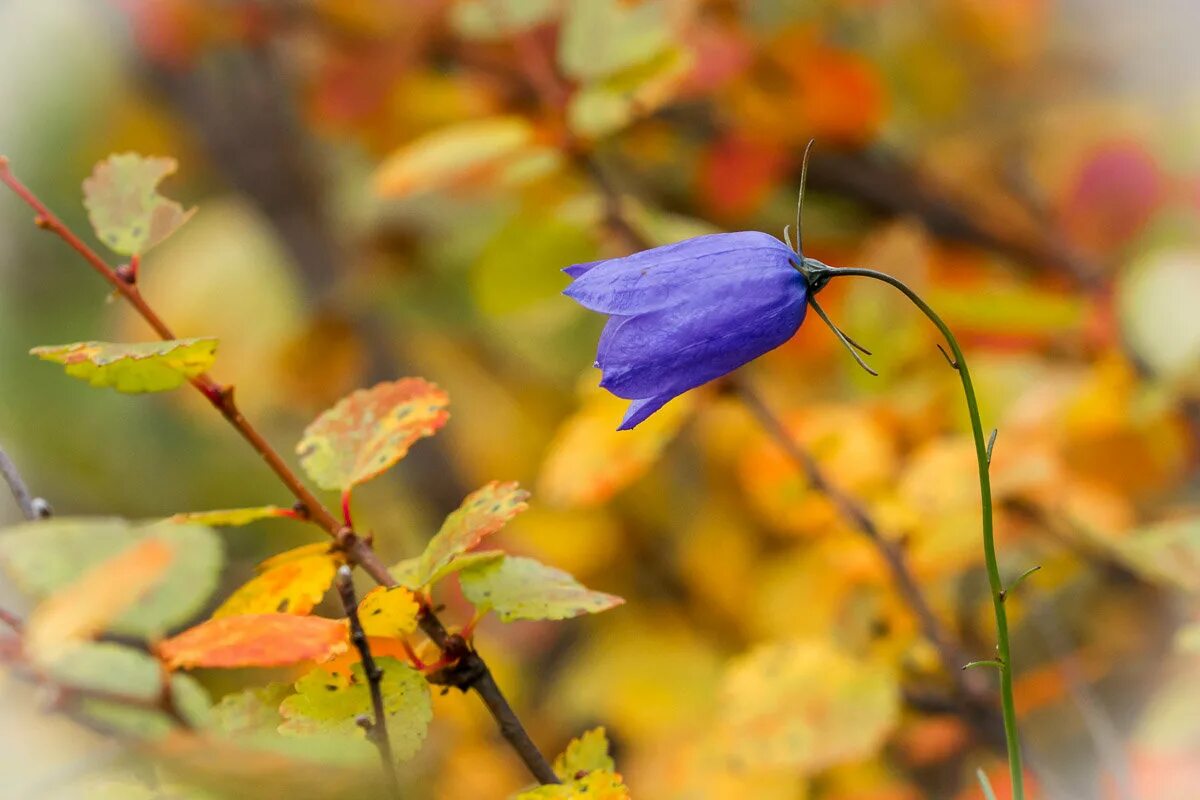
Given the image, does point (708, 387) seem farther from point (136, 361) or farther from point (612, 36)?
point (136, 361)

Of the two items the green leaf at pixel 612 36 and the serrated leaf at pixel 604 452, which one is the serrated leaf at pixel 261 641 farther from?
the green leaf at pixel 612 36

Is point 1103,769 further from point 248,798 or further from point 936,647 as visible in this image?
point 248,798

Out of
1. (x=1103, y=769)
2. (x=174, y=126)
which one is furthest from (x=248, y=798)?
(x=174, y=126)

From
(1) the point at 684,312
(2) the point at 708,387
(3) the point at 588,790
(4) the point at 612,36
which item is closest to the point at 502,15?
(4) the point at 612,36

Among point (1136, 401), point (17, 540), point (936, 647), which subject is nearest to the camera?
point (17, 540)

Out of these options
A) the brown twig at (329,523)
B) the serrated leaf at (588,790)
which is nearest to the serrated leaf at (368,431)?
the brown twig at (329,523)
